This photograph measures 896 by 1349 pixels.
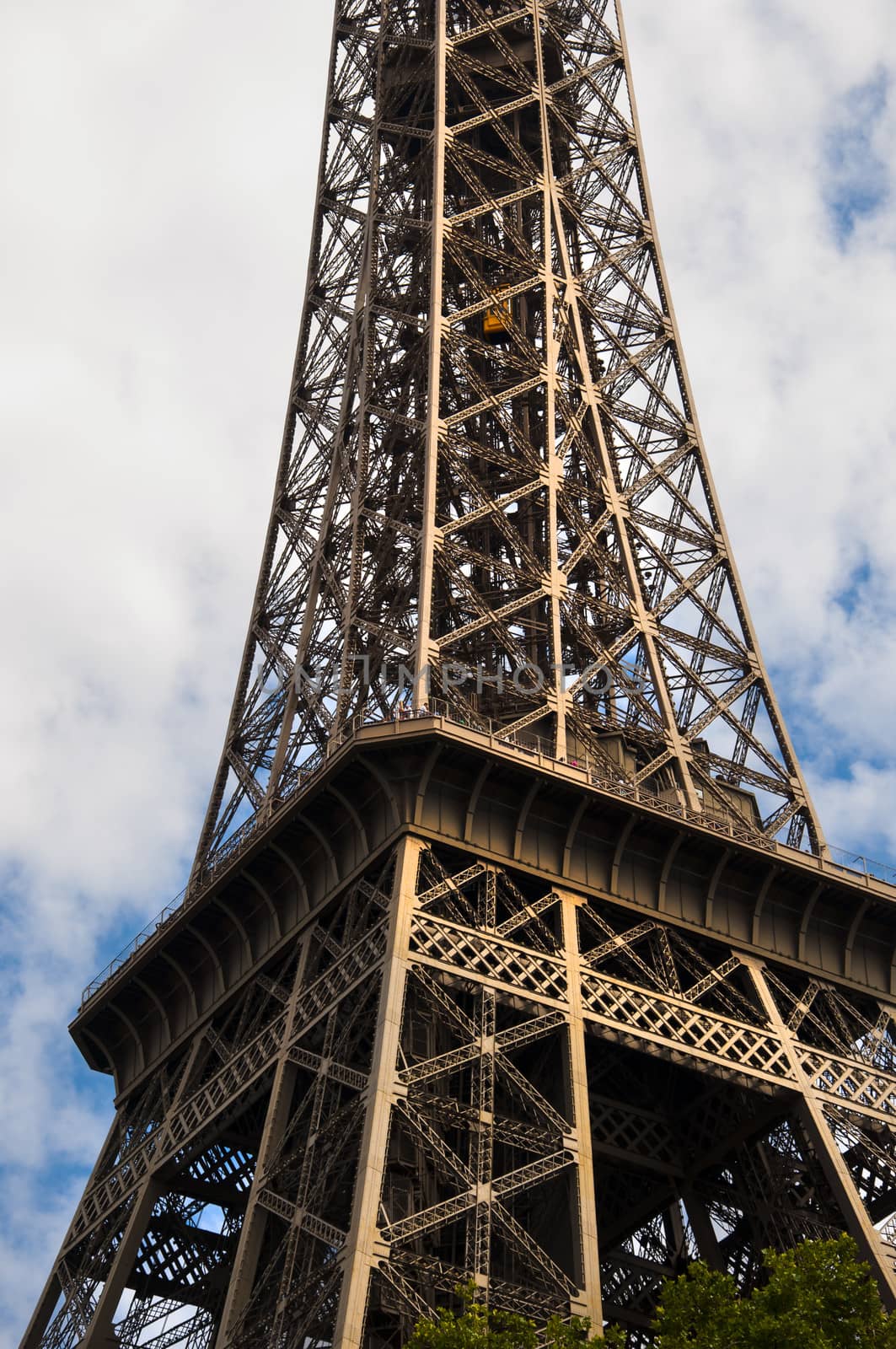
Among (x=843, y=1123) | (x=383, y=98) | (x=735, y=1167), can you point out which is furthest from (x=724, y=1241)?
(x=383, y=98)

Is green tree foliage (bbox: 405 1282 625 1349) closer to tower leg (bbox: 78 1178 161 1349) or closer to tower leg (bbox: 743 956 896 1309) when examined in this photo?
tower leg (bbox: 743 956 896 1309)

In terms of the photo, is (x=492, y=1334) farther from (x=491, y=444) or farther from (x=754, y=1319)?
(x=491, y=444)

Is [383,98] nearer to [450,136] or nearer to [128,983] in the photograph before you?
[450,136]

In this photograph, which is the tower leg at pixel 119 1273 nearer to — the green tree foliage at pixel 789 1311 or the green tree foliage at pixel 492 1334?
the green tree foliage at pixel 492 1334

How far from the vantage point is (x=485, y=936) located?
41781 mm

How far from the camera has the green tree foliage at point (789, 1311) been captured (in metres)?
28.5

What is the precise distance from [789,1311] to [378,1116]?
31.2ft

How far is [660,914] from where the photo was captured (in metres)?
45.0

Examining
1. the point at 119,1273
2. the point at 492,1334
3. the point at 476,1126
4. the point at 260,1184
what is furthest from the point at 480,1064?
the point at 119,1273

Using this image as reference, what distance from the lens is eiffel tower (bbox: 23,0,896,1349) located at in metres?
38.4

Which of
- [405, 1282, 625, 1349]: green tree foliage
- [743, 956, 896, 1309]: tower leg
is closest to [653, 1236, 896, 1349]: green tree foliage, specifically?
[405, 1282, 625, 1349]: green tree foliage

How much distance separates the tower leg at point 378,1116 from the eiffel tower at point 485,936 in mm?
81

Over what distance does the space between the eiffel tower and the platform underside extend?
96 millimetres

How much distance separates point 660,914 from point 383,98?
1457 inches
